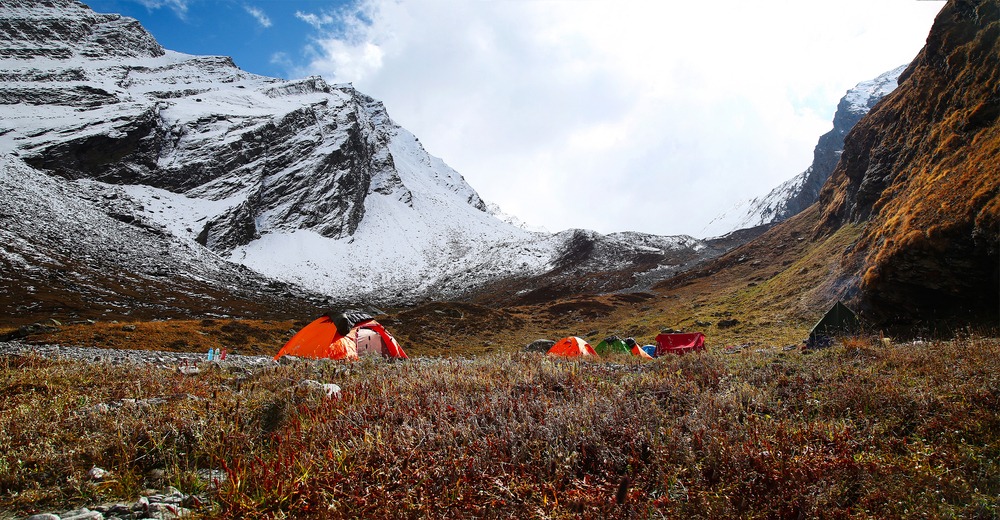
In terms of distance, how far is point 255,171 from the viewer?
117625 mm

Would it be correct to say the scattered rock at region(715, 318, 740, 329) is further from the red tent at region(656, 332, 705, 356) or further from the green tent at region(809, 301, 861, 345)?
the green tent at region(809, 301, 861, 345)

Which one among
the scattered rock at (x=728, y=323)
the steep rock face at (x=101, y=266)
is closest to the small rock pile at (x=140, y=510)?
the scattered rock at (x=728, y=323)

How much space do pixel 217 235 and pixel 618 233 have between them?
370 ft

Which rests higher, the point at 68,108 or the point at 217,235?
the point at 68,108

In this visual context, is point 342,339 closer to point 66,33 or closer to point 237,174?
point 237,174

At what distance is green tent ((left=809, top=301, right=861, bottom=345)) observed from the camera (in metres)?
16.9

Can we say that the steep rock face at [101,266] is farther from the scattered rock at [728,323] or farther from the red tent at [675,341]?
the scattered rock at [728,323]

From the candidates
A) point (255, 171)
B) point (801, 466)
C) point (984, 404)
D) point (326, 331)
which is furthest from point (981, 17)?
point (255, 171)

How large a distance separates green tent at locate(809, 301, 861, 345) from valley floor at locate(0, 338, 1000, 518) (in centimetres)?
1262

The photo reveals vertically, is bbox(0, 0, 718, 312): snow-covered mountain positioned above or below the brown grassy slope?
above

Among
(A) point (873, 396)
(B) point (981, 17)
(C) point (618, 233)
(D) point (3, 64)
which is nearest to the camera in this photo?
(A) point (873, 396)

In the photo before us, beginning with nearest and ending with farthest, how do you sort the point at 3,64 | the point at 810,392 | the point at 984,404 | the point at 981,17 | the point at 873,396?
1. the point at 984,404
2. the point at 873,396
3. the point at 810,392
4. the point at 981,17
5. the point at 3,64

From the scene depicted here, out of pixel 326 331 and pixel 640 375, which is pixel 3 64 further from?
pixel 640 375

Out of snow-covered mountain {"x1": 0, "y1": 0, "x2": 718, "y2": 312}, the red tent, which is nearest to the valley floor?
the red tent
